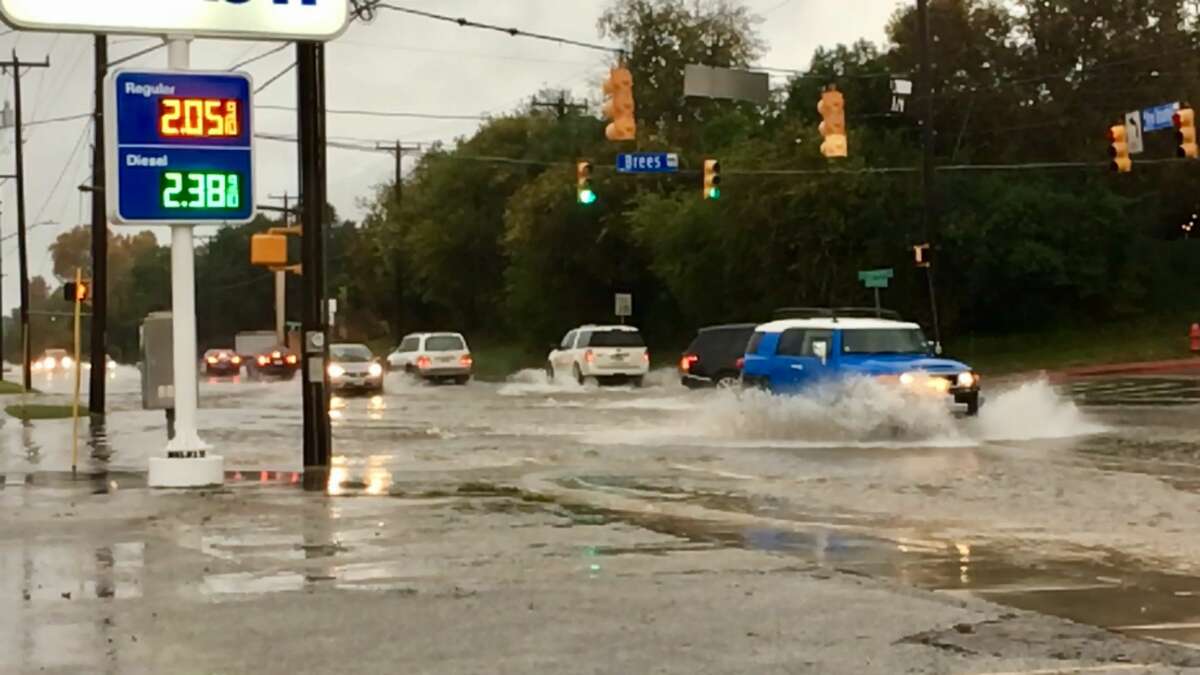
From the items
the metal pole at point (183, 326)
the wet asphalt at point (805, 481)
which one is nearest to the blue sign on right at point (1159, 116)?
the wet asphalt at point (805, 481)

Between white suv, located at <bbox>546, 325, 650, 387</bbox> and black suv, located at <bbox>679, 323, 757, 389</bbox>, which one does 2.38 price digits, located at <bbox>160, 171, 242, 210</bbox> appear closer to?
black suv, located at <bbox>679, 323, 757, 389</bbox>

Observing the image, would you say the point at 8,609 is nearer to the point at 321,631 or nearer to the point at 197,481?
the point at 321,631

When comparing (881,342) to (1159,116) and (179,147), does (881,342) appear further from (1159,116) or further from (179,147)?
(1159,116)

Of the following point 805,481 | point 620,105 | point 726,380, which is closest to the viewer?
point 805,481

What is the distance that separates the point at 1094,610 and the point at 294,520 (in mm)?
6980

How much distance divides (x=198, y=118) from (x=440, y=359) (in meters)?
32.4

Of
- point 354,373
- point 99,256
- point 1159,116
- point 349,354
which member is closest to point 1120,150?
point 1159,116

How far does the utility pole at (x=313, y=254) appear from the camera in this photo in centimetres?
1820

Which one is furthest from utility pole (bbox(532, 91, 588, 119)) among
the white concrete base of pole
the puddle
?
the puddle

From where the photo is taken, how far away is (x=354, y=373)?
42344 millimetres

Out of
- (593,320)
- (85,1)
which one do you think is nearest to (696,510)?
(85,1)

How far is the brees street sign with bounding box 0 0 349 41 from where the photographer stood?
15766 mm

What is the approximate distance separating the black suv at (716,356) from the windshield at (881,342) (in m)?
10.2

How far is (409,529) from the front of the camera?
41.9 feet
